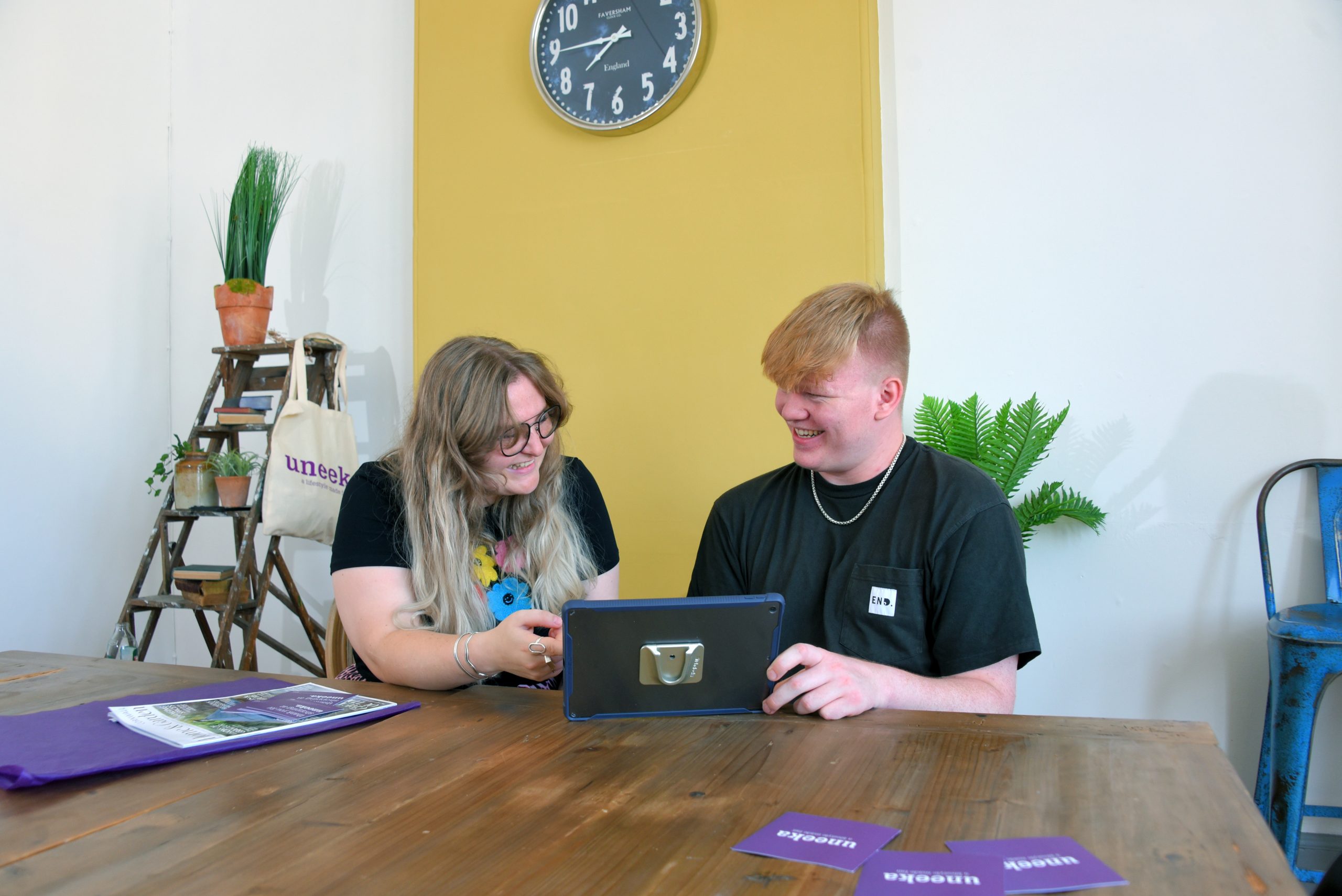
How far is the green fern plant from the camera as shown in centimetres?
227

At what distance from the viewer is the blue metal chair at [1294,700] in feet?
6.44

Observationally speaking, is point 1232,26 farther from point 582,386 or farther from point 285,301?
point 285,301

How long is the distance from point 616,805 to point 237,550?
2512 mm

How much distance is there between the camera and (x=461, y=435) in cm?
178

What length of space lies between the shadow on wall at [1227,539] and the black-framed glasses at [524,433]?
5.16 ft

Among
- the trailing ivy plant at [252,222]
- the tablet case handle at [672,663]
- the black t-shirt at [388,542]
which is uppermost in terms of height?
the trailing ivy plant at [252,222]

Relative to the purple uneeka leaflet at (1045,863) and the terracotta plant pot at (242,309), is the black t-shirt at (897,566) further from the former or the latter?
the terracotta plant pot at (242,309)

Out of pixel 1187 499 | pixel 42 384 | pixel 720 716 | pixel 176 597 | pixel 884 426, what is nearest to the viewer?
pixel 720 716

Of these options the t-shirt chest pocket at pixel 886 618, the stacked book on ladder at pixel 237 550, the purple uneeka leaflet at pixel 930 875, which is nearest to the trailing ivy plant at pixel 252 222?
the stacked book on ladder at pixel 237 550

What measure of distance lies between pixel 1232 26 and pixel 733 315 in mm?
1460

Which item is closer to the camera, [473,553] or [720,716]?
[720,716]

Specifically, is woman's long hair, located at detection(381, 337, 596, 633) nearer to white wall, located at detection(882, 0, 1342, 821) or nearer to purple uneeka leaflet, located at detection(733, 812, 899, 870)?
purple uneeka leaflet, located at detection(733, 812, 899, 870)

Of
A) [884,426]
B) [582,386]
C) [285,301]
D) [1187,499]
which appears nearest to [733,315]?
[582,386]

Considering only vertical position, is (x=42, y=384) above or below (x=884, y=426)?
above
